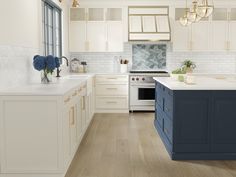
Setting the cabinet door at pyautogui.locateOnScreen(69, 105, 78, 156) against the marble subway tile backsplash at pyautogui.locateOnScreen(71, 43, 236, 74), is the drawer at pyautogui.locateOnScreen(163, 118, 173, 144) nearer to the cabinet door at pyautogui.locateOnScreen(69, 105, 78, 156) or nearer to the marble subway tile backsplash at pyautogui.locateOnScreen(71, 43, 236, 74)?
the cabinet door at pyautogui.locateOnScreen(69, 105, 78, 156)

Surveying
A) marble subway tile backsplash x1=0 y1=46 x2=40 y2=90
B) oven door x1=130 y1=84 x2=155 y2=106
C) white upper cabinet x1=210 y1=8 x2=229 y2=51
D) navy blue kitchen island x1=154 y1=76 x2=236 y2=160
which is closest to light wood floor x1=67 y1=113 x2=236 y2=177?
navy blue kitchen island x1=154 y1=76 x2=236 y2=160

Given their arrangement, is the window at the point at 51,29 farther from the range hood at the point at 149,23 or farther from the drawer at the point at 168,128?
the drawer at the point at 168,128

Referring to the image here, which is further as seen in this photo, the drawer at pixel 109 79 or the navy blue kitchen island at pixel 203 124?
the drawer at pixel 109 79

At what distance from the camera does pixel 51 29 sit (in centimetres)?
673

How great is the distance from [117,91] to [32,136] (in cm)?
463

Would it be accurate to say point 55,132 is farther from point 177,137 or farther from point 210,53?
point 210,53

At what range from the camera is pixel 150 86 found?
7.96 meters

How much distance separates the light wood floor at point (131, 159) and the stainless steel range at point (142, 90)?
171 cm

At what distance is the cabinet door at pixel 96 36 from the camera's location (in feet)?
27.0

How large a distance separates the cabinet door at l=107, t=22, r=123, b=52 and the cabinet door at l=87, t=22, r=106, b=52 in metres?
0.12

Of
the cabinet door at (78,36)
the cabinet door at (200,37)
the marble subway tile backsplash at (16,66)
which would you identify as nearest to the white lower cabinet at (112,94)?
the cabinet door at (78,36)

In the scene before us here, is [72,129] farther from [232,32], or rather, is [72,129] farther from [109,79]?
[232,32]

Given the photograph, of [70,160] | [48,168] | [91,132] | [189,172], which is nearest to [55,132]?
[48,168]

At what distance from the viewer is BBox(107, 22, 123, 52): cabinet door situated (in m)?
8.23
